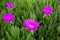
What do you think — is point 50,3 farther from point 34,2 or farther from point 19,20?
point 19,20

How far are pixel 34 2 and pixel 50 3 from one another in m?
0.14

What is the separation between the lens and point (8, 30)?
4.18 feet

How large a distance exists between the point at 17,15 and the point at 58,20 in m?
0.31

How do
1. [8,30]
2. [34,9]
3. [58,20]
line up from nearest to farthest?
1. [8,30]
2. [58,20]
3. [34,9]

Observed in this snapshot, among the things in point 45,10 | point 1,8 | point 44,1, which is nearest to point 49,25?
point 45,10

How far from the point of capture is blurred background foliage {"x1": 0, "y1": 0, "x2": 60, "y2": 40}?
123 cm

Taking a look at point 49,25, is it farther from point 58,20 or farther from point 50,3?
point 50,3

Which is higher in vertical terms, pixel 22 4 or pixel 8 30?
pixel 22 4

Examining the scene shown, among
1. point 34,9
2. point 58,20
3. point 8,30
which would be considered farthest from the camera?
point 34,9

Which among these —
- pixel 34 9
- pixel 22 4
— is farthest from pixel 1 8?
pixel 34 9

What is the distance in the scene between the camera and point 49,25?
133 cm

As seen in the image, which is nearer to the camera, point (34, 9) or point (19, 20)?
A: point (19, 20)

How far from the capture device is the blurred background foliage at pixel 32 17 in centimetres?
123

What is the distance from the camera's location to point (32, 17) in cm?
138
